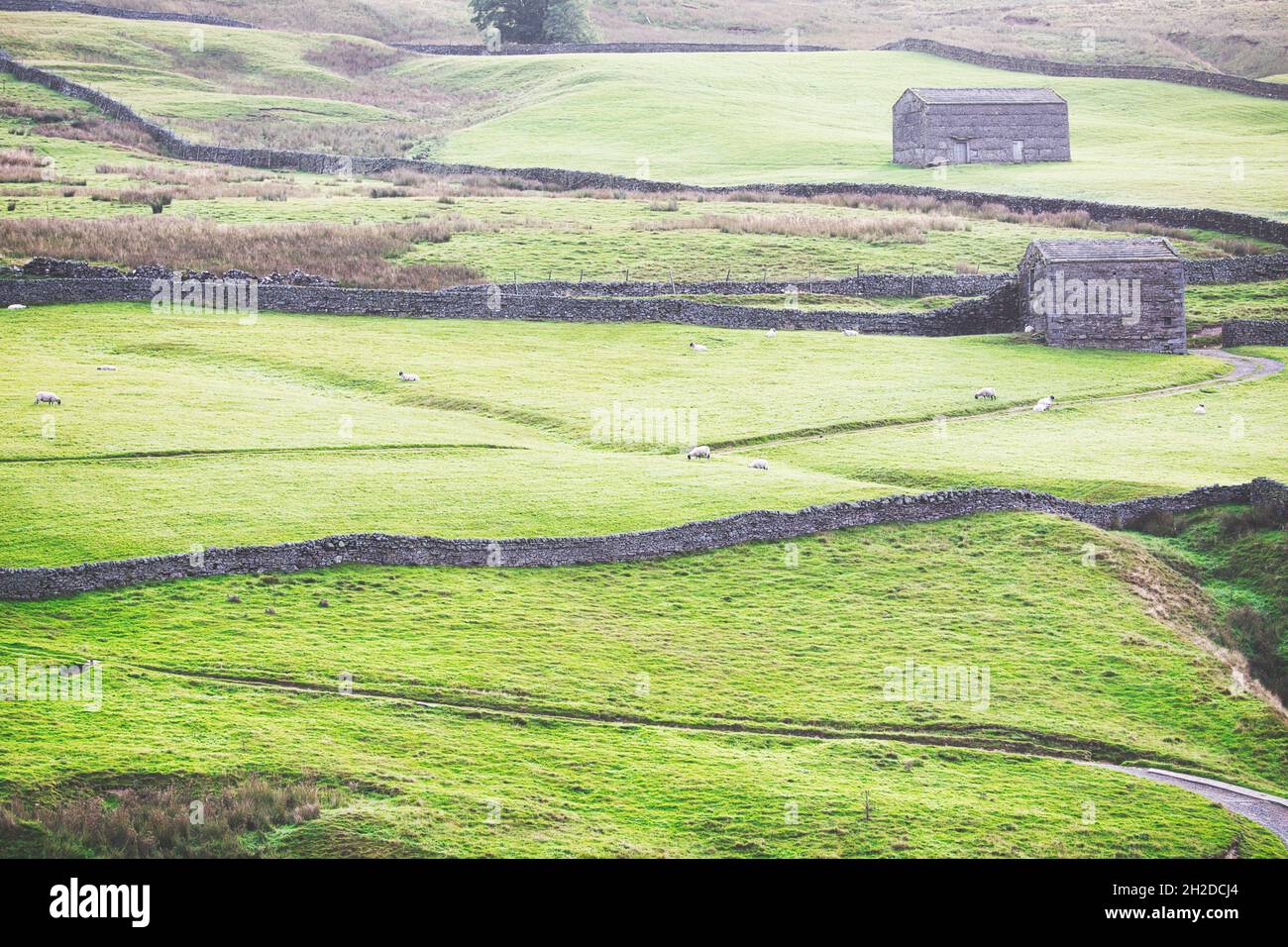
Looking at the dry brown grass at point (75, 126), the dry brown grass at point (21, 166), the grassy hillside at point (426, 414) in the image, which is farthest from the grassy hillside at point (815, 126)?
the grassy hillside at point (426, 414)

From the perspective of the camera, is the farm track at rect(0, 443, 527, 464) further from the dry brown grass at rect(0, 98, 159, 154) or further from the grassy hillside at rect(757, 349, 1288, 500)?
the dry brown grass at rect(0, 98, 159, 154)

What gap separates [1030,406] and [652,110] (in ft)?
227

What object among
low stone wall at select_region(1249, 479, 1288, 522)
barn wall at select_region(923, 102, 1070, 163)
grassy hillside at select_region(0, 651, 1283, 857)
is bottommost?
grassy hillside at select_region(0, 651, 1283, 857)

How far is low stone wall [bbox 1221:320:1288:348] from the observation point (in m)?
62.2

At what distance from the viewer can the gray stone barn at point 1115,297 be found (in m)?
60.0

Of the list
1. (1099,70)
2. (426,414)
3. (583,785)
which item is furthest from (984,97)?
(583,785)

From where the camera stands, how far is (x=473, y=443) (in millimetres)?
43688

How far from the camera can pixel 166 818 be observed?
944 inches

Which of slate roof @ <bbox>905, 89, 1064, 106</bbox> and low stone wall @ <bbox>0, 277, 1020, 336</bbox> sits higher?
slate roof @ <bbox>905, 89, 1064, 106</bbox>

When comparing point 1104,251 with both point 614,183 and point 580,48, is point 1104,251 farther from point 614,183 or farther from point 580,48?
point 580,48

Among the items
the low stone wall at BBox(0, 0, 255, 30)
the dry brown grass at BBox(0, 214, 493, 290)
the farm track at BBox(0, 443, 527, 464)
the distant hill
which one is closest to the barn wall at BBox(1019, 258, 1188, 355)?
the dry brown grass at BBox(0, 214, 493, 290)

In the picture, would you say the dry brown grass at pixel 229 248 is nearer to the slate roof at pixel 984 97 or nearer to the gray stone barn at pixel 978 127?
the gray stone barn at pixel 978 127

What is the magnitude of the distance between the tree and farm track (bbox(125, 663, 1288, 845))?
129 meters
